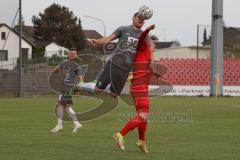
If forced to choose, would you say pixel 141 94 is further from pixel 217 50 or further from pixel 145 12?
pixel 217 50

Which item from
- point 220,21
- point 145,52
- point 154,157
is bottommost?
point 154,157

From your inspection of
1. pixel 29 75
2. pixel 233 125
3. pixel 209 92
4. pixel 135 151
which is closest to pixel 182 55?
pixel 209 92

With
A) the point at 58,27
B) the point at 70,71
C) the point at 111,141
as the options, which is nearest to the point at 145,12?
the point at 111,141

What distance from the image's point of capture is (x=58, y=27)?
343ft

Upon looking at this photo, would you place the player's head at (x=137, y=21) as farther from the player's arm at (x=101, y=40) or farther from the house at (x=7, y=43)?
the house at (x=7, y=43)

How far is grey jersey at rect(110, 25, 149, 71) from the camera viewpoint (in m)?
9.94

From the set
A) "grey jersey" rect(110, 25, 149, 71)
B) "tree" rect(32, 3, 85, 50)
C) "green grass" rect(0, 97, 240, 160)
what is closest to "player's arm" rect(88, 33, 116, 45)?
"grey jersey" rect(110, 25, 149, 71)

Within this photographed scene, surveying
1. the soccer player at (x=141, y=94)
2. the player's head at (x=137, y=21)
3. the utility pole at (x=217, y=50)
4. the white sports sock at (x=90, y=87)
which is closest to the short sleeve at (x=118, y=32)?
the player's head at (x=137, y=21)


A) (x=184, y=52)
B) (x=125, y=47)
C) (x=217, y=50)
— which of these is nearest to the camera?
(x=125, y=47)

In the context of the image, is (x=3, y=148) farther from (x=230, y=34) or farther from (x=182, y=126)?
(x=230, y=34)

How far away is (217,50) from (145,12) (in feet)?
111

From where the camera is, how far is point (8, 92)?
41094mm

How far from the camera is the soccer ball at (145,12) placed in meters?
9.70

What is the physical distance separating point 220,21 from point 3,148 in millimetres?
33379
